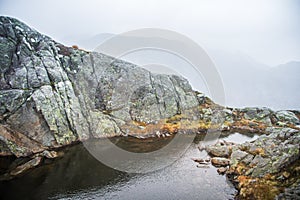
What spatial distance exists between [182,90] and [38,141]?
44380mm

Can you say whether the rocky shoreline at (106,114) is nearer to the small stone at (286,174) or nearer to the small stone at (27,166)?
the small stone at (286,174)

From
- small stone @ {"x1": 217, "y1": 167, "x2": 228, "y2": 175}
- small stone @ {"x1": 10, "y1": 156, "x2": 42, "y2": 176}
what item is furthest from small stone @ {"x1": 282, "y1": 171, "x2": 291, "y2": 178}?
small stone @ {"x1": 10, "y1": 156, "x2": 42, "y2": 176}

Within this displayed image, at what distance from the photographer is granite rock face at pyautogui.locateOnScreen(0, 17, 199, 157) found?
41750 mm

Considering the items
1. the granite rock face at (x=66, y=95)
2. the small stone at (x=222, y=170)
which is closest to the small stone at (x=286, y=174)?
the small stone at (x=222, y=170)

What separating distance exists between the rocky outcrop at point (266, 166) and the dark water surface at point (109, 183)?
2.30 metres

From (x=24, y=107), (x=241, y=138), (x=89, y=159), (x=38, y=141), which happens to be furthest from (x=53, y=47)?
(x=241, y=138)

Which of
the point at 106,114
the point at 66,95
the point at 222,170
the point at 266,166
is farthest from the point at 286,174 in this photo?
the point at 66,95

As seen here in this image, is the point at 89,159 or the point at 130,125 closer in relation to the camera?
the point at 89,159

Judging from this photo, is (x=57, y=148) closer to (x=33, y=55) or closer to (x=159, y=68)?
(x=33, y=55)

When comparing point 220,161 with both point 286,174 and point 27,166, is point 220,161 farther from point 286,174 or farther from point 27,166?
point 27,166

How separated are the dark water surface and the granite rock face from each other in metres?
9.82

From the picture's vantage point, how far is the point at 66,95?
160 ft

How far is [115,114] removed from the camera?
57.1 metres

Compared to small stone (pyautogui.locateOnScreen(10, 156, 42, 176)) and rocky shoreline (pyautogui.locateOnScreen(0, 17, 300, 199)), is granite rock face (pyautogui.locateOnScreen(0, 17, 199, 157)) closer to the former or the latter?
rocky shoreline (pyautogui.locateOnScreen(0, 17, 300, 199))
